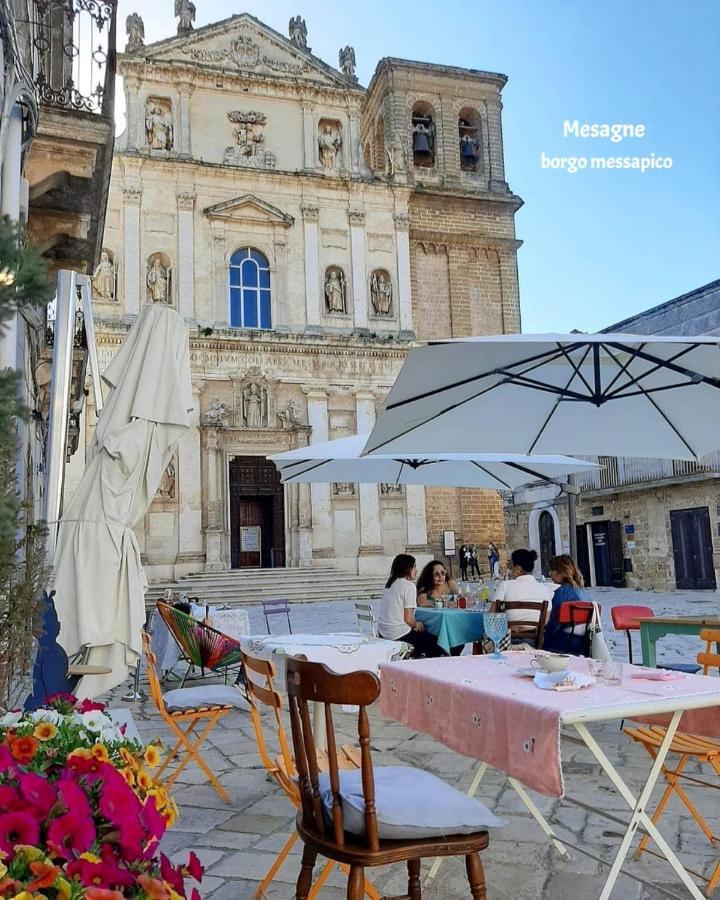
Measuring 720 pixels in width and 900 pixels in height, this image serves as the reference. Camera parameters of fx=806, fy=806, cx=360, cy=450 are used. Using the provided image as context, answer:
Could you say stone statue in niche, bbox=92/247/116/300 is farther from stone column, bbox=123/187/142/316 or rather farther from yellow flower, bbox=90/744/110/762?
yellow flower, bbox=90/744/110/762

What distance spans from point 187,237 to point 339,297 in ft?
14.5

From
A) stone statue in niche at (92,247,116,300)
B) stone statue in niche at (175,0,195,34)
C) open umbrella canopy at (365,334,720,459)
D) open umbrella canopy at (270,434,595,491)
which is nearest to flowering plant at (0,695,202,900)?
open umbrella canopy at (365,334,720,459)

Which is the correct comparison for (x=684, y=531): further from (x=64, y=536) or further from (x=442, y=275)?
(x=64, y=536)

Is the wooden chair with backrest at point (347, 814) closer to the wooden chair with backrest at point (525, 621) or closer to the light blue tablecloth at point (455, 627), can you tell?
the wooden chair with backrest at point (525, 621)

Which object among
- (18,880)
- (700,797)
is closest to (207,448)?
(700,797)

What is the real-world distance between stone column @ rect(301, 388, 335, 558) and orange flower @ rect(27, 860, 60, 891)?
1997 centimetres

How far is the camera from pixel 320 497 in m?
21.4

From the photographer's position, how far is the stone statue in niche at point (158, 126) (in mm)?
21922

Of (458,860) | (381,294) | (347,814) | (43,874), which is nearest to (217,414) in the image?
(381,294)

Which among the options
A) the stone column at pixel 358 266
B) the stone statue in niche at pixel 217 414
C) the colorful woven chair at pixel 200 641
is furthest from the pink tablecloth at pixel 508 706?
the stone column at pixel 358 266

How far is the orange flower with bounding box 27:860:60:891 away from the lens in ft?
3.77

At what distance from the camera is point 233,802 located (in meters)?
3.95

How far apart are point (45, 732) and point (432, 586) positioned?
548 centimetres

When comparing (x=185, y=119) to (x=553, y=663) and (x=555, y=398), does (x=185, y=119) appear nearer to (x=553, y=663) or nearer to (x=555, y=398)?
(x=555, y=398)
